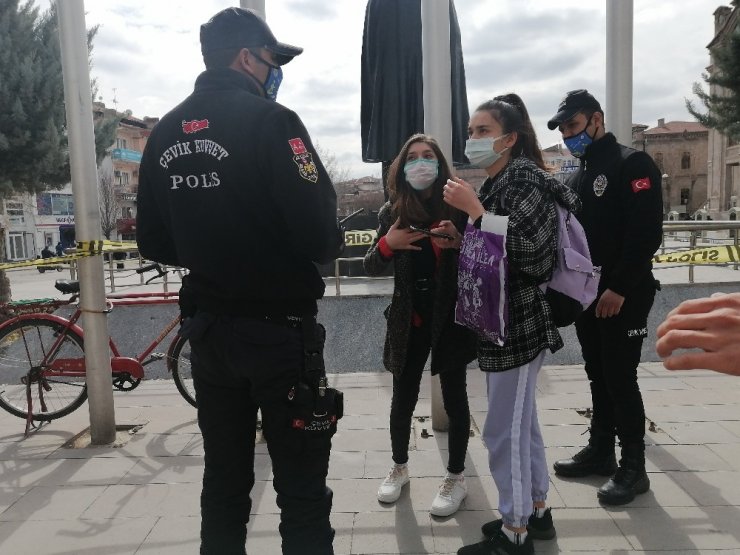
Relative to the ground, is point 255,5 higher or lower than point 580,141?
higher

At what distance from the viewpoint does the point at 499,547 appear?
2.44 meters

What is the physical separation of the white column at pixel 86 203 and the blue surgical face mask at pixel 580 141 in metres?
2.81

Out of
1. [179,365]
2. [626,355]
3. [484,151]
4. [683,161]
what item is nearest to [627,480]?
[626,355]

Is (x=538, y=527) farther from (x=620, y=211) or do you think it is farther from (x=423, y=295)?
(x=620, y=211)

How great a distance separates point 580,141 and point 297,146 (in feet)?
5.91

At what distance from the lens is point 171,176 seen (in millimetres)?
1980

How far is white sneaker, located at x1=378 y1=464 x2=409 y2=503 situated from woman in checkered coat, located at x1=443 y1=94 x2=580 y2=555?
57cm

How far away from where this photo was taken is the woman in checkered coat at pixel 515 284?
89.7 inches

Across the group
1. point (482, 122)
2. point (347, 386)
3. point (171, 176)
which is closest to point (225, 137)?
point (171, 176)

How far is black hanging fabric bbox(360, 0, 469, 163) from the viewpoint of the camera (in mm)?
4414

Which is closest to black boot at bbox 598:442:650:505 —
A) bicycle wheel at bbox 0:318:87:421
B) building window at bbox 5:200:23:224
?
bicycle wheel at bbox 0:318:87:421

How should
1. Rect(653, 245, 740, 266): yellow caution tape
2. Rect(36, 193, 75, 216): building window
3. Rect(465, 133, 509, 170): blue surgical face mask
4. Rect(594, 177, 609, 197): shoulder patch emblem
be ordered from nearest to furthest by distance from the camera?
Rect(465, 133, 509, 170): blue surgical face mask
Rect(594, 177, 609, 197): shoulder patch emblem
Rect(653, 245, 740, 266): yellow caution tape
Rect(36, 193, 75, 216): building window

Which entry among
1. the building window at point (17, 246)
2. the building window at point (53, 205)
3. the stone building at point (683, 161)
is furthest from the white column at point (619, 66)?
the stone building at point (683, 161)

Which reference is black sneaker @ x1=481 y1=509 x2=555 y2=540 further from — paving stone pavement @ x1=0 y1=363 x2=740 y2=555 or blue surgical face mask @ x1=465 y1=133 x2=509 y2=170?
blue surgical face mask @ x1=465 y1=133 x2=509 y2=170
